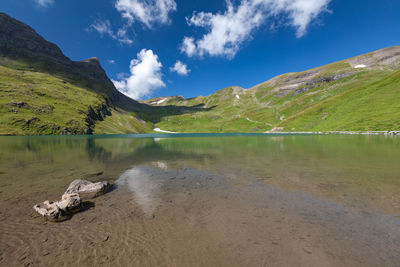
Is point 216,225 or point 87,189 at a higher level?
point 87,189

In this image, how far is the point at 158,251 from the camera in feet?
25.7

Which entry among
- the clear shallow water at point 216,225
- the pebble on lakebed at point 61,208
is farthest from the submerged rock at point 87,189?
the clear shallow water at point 216,225

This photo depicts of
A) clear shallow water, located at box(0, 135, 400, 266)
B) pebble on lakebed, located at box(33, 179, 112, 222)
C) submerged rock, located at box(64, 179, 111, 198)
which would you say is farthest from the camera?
submerged rock, located at box(64, 179, 111, 198)

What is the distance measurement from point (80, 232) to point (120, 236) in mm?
2498

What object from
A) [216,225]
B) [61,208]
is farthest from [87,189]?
[216,225]

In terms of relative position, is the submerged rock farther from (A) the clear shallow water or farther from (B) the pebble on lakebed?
(A) the clear shallow water

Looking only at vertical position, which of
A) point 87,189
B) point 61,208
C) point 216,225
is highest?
point 61,208

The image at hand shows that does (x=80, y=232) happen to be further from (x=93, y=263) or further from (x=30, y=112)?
(x=30, y=112)

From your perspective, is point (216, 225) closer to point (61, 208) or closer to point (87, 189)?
point (61, 208)

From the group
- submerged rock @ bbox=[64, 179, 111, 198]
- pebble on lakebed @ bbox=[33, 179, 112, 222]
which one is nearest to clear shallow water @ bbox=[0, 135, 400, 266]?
pebble on lakebed @ bbox=[33, 179, 112, 222]

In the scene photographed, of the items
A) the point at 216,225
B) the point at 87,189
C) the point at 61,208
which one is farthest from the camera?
the point at 87,189

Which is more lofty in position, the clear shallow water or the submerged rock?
the submerged rock

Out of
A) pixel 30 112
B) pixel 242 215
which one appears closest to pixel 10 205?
pixel 242 215

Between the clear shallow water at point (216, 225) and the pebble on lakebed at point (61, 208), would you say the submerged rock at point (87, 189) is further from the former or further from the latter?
the clear shallow water at point (216, 225)
